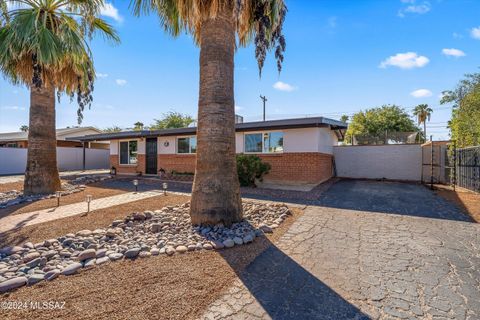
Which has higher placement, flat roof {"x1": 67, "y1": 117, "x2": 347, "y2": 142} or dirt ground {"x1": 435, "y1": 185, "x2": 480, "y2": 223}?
flat roof {"x1": 67, "y1": 117, "x2": 347, "y2": 142}

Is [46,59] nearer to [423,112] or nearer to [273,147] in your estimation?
[273,147]

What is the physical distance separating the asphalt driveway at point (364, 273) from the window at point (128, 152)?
46.9 ft

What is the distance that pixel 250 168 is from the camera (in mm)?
10258

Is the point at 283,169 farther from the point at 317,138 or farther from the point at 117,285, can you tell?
the point at 117,285

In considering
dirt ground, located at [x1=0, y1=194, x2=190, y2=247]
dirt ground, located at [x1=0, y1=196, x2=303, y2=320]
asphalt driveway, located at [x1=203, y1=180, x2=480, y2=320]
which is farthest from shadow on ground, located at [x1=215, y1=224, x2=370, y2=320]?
dirt ground, located at [x1=0, y1=194, x2=190, y2=247]

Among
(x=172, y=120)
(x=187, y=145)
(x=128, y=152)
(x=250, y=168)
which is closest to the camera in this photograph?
(x=250, y=168)

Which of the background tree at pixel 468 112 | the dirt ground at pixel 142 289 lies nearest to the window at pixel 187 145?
the dirt ground at pixel 142 289

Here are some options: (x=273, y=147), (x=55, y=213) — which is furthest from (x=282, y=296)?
(x=273, y=147)

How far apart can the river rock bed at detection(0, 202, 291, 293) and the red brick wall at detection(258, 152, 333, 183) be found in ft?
18.1

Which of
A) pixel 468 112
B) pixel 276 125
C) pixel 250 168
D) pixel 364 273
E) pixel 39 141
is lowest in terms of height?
pixel 364 273

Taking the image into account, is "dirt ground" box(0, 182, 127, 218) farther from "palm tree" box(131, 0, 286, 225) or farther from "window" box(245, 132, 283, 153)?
"window" box(245, 132, 283, 153)

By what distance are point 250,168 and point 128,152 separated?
419 inches

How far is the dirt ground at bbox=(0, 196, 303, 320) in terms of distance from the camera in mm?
2258

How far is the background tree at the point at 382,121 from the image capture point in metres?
25.4
